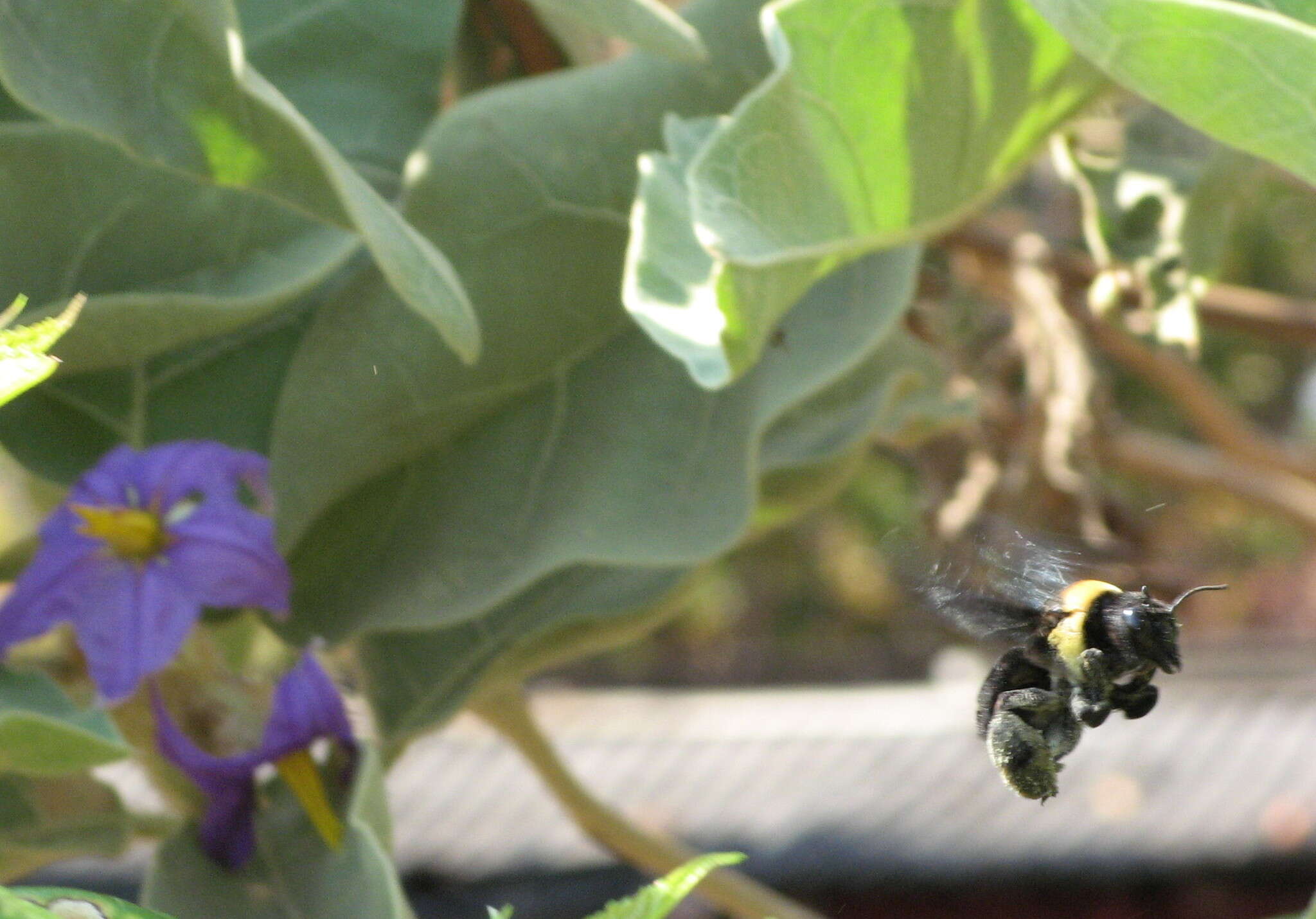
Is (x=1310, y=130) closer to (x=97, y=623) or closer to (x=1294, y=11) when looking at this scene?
(x=1294, y=11)

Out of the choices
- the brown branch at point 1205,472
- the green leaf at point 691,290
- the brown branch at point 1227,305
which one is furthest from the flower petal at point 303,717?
the brown branch at point 1205,472

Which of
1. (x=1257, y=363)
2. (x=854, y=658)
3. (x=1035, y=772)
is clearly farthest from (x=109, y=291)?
(x=854, y=658)

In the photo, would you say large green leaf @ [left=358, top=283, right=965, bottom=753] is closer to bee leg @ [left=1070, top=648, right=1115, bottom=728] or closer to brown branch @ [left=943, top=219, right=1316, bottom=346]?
bee leg @ [left=1070, top=648, right=1115, bottom=728]

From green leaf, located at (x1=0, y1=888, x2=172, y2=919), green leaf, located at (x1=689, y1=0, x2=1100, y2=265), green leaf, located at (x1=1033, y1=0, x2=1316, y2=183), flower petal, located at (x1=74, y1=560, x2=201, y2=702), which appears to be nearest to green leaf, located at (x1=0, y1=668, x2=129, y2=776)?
flower petal, located at (x1=74, y1=560, x2=201, y2=702)

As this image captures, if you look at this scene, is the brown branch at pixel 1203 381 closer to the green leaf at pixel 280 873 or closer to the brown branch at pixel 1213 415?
the brown branch at pixel 1213 415

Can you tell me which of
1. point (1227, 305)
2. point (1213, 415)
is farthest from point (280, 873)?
point (1213, 415)

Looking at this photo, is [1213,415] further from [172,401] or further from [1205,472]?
[172,401]
